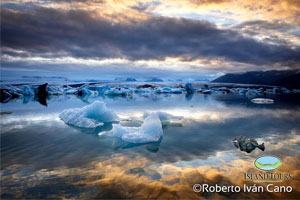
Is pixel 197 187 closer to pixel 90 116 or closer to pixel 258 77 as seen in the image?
pixel 90 116

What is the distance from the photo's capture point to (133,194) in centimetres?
242


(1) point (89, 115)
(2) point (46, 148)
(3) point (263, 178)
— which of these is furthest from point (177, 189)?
(1) point (89, 115)

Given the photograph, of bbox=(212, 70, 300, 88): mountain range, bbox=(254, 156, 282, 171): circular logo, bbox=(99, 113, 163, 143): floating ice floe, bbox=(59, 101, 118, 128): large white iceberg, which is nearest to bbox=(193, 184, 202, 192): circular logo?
bbox=(254, 156, 282, 171): circular logo

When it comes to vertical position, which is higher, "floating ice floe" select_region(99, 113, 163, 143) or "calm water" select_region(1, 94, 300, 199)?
"floating ice floe" select_region(99, 113, 163, 143)

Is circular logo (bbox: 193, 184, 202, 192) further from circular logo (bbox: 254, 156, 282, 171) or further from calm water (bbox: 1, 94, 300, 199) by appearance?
circular logo (bbox: 254, 156, 282, 171)

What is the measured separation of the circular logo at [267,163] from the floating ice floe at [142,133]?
241cm

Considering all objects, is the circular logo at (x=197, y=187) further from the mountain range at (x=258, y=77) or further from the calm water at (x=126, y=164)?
the mountain range at (x=258, y=77)

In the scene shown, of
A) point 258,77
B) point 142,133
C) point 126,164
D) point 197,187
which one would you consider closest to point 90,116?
point 142,133

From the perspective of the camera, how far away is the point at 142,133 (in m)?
4.87

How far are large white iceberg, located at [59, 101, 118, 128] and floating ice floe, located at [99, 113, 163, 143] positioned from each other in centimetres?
199

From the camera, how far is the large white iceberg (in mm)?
6793

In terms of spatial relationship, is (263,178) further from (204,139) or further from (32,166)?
(32,166)

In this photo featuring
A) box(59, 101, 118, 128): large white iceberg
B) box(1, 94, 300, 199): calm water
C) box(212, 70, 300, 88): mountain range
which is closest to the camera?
box(1, 94, 300, 199): calm water

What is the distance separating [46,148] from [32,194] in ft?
6.85
